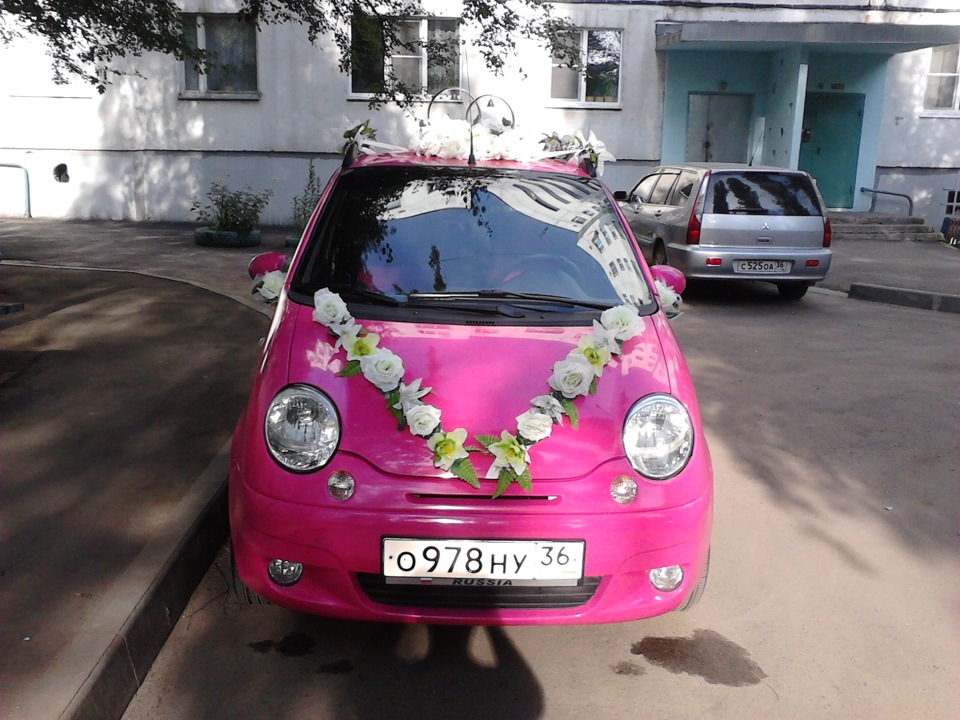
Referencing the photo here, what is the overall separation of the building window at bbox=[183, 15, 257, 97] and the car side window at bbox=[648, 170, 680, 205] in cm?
1014

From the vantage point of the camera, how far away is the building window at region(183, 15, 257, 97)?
1945 cm

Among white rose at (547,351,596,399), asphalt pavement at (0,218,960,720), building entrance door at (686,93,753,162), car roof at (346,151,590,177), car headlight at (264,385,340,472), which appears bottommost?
asphalt pavement at (0,218,960,720)

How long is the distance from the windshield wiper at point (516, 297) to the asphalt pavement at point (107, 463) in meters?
1.40

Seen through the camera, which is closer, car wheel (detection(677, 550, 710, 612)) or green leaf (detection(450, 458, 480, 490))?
green leaf (detection(450, 458, 480, 490))

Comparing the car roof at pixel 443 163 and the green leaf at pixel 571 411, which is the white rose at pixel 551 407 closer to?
the green leaf at pixel 571 411

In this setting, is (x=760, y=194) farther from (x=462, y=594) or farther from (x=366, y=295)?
(x=462, y=594)

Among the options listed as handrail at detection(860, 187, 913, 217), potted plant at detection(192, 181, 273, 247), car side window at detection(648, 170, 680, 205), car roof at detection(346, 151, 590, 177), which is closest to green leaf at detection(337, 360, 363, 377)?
car roof at detection(346, 151, 590, 177)

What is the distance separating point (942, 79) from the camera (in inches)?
850

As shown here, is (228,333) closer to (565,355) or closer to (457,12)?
(565,355)

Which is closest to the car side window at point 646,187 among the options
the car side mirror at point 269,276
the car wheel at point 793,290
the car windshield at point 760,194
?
the car windshield at point 760,194

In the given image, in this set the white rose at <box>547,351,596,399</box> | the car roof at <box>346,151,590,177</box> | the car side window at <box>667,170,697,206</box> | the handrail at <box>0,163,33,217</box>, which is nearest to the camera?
the white rose at <box>547,351,596,399</box>

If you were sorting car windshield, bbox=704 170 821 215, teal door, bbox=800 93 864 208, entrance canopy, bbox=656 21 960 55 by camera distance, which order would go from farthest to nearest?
teal door, bbox=800 93 864 208 < entrance canopy, bbox=656 21 960 55 < car windshield, bbox=704 170 821 215

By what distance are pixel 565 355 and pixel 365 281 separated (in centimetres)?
94

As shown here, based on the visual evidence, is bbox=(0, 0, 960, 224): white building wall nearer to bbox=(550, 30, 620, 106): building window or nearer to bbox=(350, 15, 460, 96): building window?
bbox=(550, 30, 620, 106): building window
